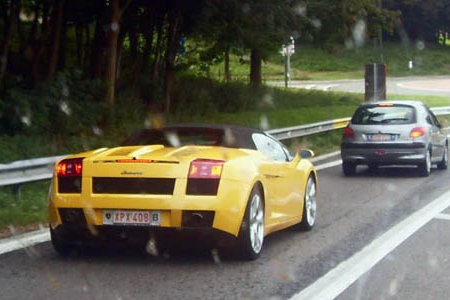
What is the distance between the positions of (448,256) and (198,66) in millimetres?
24375

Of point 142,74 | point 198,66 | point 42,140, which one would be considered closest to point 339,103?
point 198,66

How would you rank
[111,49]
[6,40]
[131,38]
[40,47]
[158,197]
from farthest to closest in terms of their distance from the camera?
1. [131,38]
2. [40,47]
3. [111,49]
4. [6,40]
5. [158,197]

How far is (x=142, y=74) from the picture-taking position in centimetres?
2738

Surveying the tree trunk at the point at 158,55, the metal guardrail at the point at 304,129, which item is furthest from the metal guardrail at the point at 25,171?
the tree trunk at the point at 158,55

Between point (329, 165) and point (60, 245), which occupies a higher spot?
point (60, 245)

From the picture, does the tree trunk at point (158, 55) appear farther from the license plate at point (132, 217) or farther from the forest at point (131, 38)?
the license plate at point (132, 217)

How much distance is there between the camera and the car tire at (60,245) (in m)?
8.66

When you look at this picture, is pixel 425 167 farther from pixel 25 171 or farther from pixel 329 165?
pixel 25 171

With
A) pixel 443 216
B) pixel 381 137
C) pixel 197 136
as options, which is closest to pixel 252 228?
pixel 197 136

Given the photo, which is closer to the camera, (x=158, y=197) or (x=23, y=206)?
(x=158, y=197)

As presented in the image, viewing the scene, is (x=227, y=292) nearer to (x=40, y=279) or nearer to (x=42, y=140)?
(x=40, y=279)

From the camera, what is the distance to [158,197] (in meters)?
8.12

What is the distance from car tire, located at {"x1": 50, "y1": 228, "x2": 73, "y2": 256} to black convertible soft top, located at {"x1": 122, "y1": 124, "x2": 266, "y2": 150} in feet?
4.22

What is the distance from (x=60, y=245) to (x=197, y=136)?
5.68 ft
